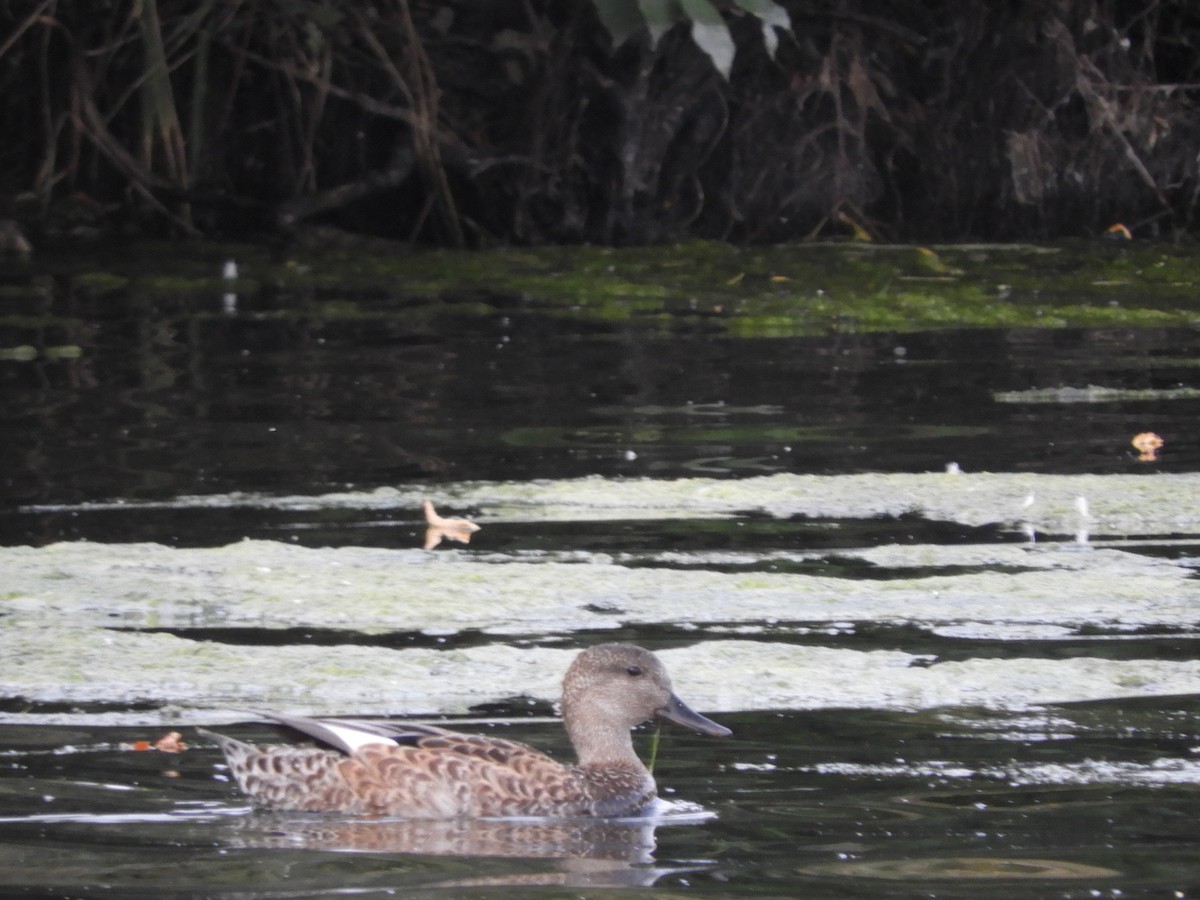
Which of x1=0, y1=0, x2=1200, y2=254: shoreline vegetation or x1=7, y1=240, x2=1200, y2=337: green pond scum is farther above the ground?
x1=0, y1=0, x2=1200, y2=254: shoreline vegetation

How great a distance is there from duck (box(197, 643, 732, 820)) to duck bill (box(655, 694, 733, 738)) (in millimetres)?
131

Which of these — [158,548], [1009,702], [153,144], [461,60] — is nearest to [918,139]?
[461,60]

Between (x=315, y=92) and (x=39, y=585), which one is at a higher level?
(x=315, y=92)

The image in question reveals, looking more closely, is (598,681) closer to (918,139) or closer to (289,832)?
(289,832)

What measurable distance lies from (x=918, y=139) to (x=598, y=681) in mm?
14168

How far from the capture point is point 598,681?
4656 mm

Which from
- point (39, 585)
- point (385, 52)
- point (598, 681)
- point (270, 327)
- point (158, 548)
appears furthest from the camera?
point (385, 52)

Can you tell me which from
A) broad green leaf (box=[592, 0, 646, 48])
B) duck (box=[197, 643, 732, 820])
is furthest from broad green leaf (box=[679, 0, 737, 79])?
duck (box=[197, 643, 732, 820])

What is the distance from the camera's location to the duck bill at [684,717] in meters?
4.71

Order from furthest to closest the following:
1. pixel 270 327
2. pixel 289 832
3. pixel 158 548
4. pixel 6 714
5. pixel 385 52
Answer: pixel 385 52 < pixel 270 327 < pixel 158 548 < pixel 6 714 < pixel 289 832

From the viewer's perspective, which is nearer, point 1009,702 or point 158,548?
point 1009,702

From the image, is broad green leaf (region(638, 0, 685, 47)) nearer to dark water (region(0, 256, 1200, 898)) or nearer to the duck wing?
dark water (region(0, 256, 1200, 898))

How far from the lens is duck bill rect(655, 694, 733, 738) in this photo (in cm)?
471

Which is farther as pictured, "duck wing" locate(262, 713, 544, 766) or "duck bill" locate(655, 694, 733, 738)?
"duck bill" locate(655, 694, 733, 738)
